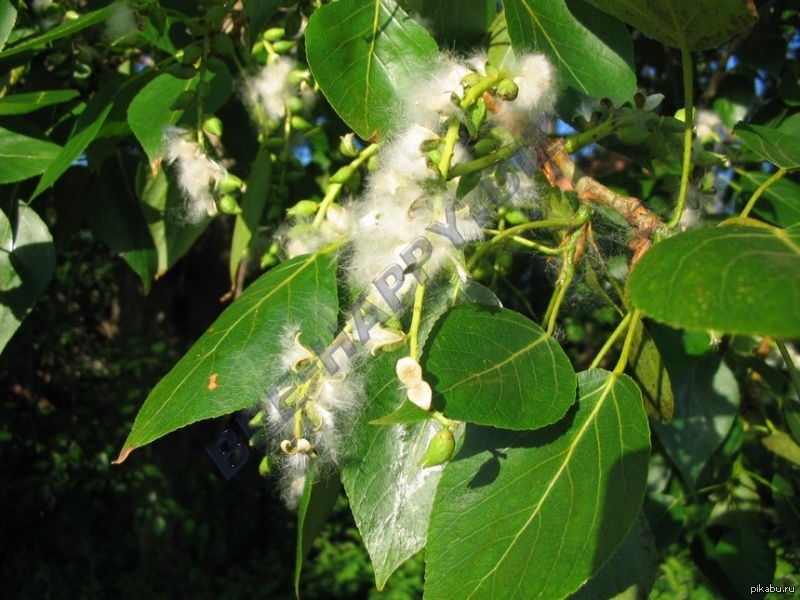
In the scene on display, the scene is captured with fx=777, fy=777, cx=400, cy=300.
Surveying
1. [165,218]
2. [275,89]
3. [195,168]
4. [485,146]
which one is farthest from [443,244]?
[165,218]

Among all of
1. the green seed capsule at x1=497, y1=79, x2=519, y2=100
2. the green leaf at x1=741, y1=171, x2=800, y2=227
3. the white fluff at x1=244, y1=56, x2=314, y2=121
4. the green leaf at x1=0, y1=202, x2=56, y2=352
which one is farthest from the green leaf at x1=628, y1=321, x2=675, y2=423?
the green leaf at x1=0, y1=202, x2=56, y2=352

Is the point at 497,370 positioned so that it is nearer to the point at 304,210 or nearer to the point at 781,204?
the point at 304,210

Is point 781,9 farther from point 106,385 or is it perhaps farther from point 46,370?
point 46,370

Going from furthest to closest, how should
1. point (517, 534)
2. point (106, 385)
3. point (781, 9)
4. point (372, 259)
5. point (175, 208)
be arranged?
1. point (106, 385)
2. point (781, 9)
3. point (175, 208)
4. point (372, 259)
5. point (517, 534)

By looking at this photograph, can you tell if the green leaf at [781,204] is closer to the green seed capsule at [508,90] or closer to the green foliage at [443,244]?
the green foliage at [443,244]

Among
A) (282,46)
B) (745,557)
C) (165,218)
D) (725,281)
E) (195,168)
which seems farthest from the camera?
(745,557)

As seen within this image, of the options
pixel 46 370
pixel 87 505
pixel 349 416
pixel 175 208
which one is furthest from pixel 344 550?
pixel 349 416
